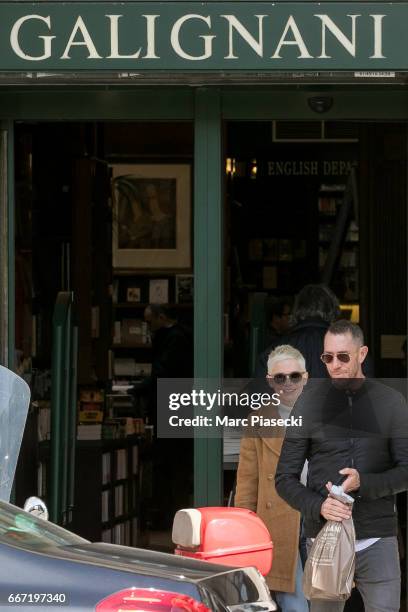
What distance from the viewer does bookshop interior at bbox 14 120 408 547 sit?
9.69 metres

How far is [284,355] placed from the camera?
8273mm

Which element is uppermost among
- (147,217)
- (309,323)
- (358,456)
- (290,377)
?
(147,217)

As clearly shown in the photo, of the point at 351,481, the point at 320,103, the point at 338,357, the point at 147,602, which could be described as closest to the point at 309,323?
the point at 320,103

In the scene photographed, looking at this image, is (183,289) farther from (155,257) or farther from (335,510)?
(335,510)

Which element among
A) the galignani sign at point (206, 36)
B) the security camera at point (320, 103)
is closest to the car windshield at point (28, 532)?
the galignani sign at point (206, 36)

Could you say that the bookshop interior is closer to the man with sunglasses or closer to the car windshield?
the man with sunglasses

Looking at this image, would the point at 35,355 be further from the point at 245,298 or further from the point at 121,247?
the point at 121,247

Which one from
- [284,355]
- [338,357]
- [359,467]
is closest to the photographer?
[359,467]

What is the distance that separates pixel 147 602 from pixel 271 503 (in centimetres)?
328

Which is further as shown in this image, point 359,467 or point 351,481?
point 359,467

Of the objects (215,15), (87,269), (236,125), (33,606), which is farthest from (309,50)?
(33,606)

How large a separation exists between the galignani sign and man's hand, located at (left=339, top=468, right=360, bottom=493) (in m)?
2.61

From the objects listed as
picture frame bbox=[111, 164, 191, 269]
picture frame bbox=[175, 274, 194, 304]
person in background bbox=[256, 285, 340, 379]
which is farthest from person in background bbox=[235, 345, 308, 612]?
picture frame bbox=[111, 164, 191, 269]

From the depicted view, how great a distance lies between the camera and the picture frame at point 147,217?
1173 centimetres
